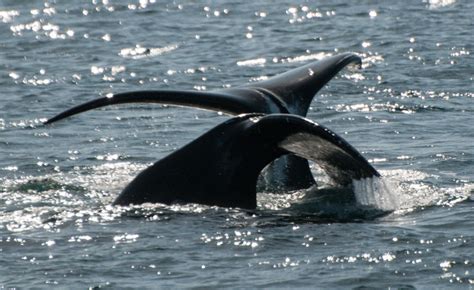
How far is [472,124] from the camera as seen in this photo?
16172mm

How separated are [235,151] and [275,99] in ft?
3.14

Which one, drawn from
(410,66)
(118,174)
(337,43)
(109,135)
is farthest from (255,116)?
(337,43)

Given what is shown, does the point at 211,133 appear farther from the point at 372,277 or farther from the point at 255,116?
the point at 372,277

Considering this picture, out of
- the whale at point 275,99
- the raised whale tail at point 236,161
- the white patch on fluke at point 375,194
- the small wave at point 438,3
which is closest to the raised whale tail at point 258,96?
the whale at point 275,99

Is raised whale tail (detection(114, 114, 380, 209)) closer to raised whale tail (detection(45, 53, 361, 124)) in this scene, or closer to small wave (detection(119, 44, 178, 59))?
raised whale tail (detection(45, 53, 361, 124))

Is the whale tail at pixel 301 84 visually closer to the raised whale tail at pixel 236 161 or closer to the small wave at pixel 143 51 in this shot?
the raised whale tail at pixel 236 161

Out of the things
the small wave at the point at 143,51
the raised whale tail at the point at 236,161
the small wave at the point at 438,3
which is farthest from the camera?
the small wave at the point at 438,3

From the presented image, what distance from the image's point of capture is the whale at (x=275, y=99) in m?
11.0

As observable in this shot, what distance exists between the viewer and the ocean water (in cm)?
970

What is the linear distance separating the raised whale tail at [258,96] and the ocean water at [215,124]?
2.51 feet

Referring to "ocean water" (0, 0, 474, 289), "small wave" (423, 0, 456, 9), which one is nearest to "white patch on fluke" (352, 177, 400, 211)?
"ocean water" (0, 0, 474, 289)

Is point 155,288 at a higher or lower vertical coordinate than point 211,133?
lower

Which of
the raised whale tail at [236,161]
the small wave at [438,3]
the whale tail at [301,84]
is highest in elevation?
the small wave at [438,3]

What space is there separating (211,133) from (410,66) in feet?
33.2
